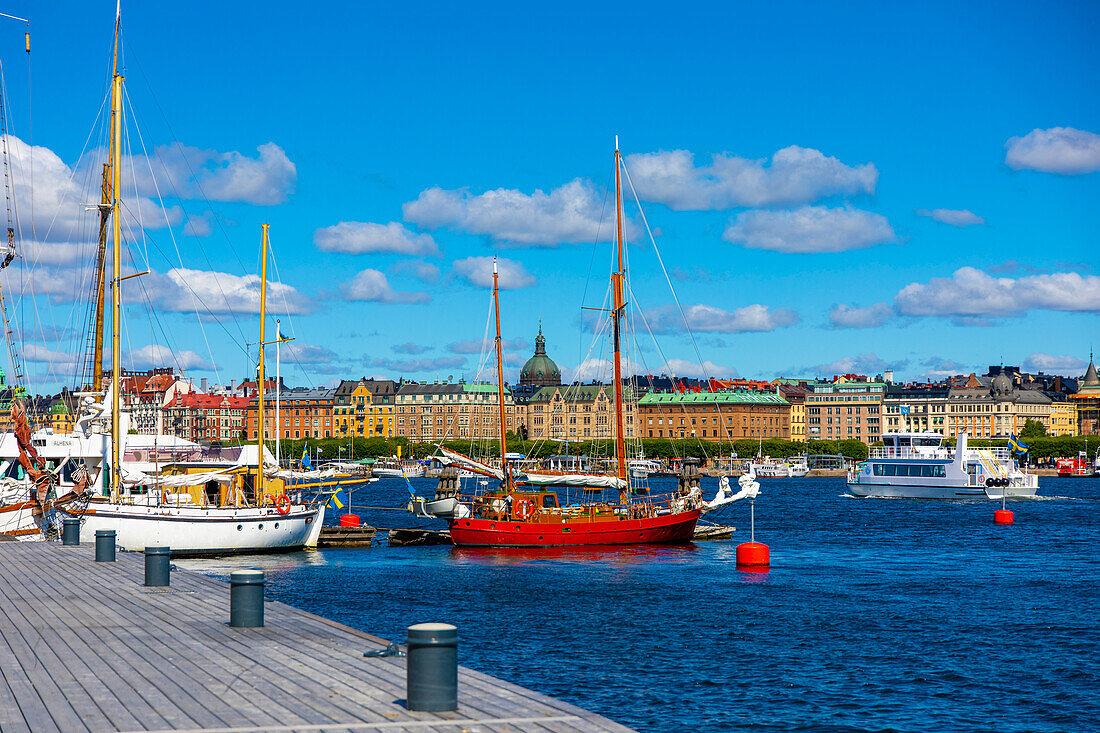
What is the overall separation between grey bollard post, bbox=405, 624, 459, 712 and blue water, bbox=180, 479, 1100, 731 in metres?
8.49

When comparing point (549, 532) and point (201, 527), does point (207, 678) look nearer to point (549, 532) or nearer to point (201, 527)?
point (201, 527)

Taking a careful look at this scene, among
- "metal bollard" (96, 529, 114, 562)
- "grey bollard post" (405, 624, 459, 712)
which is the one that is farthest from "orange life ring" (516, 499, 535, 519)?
"grey bollard post" (405, 624, 459, 712)

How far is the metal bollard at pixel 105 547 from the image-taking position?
29.8 m

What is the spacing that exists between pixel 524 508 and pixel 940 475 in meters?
68.1

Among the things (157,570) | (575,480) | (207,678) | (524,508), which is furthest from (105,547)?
(575,480)

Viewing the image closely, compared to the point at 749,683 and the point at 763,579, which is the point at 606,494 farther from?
the point at 749,683

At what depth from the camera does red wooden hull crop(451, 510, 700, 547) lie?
5694 cm

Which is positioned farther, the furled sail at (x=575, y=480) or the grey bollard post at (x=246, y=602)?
the furled sail at (x=575, y=480)

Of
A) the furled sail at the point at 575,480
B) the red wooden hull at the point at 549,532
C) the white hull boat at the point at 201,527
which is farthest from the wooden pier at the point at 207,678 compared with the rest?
the furled sail at the point at 575,480

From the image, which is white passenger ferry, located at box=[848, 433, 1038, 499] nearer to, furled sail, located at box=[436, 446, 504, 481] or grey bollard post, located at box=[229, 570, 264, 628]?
furled sail, located at box=[436, 446, 504, 481]

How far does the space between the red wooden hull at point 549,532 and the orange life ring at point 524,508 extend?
0.69 m

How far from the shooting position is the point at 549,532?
5694 cm

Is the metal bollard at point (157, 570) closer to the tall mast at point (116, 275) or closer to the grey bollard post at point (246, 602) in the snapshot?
the grey bollard post at point (246, 602)

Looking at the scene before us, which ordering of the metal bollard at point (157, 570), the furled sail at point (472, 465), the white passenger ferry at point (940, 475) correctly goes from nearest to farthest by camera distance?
the metal bollard at point (157, 570) < the furled sail at point (472, 465) < the white passenger ferry at point (940, 475)
